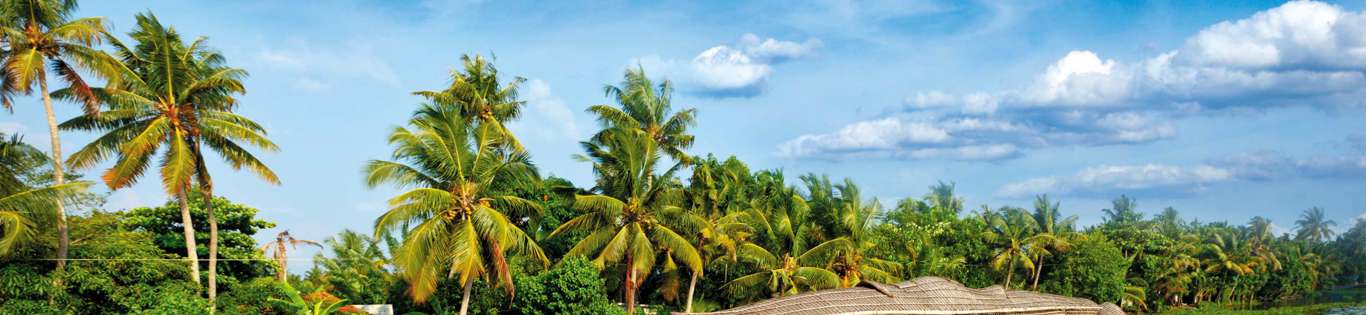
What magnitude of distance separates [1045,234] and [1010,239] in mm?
1362

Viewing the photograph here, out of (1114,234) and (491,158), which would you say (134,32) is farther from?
(1114,234)

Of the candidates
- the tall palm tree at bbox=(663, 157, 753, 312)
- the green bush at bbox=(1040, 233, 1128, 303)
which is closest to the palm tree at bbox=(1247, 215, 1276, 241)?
the green bush at bbox=(1040, 233, 1128, 303)

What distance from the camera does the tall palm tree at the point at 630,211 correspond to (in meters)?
20.1

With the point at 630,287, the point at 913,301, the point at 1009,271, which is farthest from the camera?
the point at 1009,271

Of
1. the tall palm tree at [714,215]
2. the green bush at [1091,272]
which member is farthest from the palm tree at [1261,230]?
the tall palm tree at [714,215]

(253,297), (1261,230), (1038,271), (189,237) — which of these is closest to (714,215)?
(253,297)

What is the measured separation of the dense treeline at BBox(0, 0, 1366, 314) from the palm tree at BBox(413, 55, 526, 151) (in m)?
0.06

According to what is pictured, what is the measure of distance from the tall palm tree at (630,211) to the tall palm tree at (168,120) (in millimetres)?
6339

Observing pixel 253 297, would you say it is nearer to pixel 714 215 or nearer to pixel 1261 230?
pixel 714 215

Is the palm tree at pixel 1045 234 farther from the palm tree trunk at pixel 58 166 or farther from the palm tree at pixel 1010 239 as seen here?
the palm tree trunk at pixel 58 166

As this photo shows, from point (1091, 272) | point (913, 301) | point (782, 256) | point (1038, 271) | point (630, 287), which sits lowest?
point (913, 301)

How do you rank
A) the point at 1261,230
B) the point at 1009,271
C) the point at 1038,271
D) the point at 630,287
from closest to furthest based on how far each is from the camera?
1. the point at 630,287
2. the point at 1009,271
3. the point at 1038,271
4. the point at 1261,230

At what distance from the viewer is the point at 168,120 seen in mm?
17547

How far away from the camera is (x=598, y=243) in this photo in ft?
66.9
